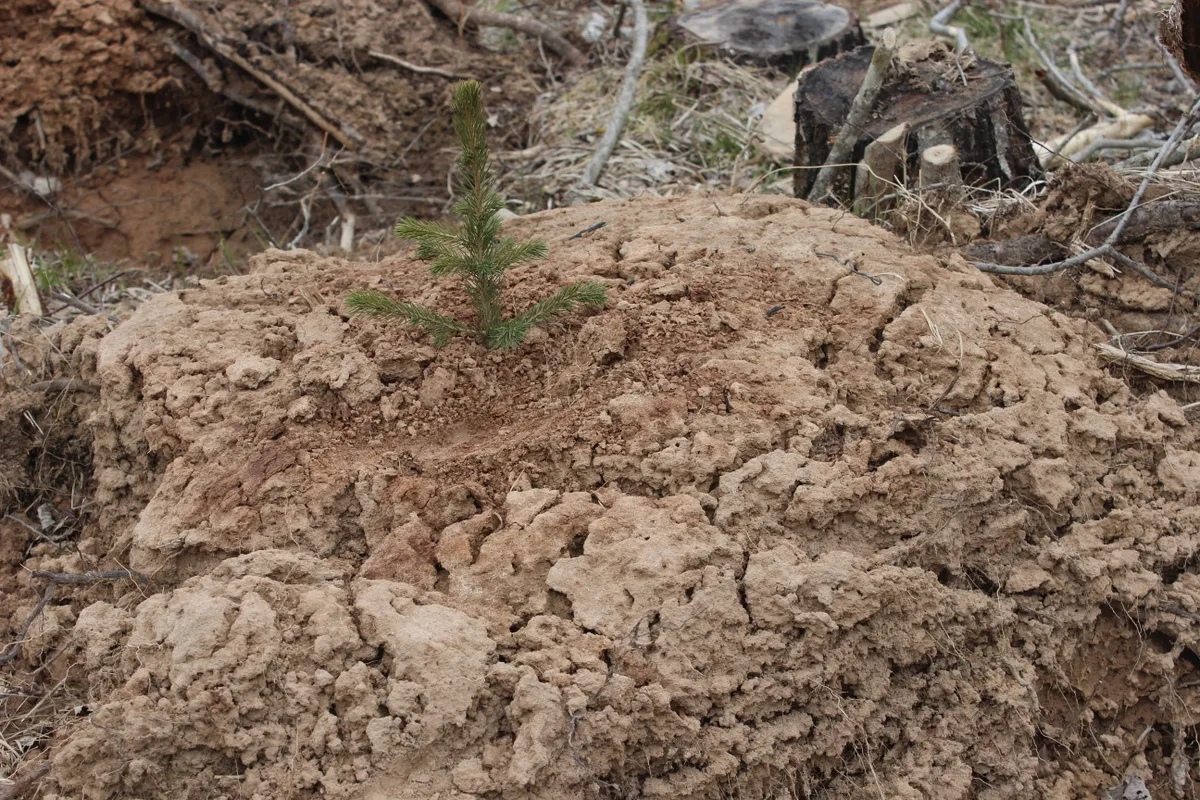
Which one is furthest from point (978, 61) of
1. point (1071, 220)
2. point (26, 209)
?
point (26, 209)

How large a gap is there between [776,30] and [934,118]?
7.82ft

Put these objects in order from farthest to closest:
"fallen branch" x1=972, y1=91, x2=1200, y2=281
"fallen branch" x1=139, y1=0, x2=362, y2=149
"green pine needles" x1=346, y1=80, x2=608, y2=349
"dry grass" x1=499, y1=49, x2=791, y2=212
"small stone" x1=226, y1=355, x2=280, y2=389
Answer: "fallen branch" x1=139, y1=0, x2=362, y2=149
"dry grass" x1=499, y1=49, x2=791, y2=212
"fallen branch" x1=972, y1=91, x2=1200, y2=281
"small stone" x1=226, y1=355, x2=280, y2=389
"green pine needles" x1=346, y1=80, x2=608, y2=349

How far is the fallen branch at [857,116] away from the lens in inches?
145

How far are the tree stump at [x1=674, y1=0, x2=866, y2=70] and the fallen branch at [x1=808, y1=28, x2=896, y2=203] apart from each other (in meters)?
1.90

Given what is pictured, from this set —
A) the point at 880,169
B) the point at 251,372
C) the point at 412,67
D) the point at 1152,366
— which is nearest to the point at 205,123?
the point at 412,67

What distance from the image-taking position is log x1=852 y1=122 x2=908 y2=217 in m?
3.67

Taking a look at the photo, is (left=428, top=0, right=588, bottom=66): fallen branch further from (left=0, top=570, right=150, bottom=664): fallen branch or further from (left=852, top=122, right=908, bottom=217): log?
(left=0, top=570, right=150, bottom=664): fallen branch

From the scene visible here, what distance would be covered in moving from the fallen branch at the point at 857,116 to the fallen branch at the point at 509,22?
2733 mm

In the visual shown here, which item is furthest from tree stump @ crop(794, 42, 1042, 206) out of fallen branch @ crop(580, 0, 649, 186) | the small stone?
the small stone

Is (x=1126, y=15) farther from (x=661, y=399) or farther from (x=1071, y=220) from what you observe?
(x=661, y=399)

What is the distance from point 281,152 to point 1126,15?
5668mm

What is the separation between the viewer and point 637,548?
233 cm

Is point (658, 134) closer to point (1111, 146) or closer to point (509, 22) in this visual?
point (509, 22)

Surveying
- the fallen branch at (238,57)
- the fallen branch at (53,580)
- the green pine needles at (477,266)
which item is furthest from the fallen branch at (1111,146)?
the fallen branch at (53,580)
